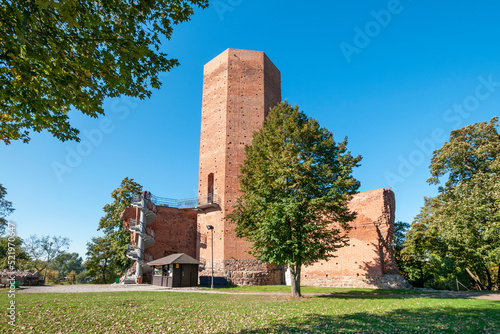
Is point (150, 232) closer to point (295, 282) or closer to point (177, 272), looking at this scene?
point (177, 272)

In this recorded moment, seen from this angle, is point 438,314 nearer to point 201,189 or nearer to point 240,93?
point 201,189

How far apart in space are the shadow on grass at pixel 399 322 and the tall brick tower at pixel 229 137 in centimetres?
1475

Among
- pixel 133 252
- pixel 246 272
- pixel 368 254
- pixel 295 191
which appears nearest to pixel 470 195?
pixel 368 254

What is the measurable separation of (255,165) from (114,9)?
10593mm

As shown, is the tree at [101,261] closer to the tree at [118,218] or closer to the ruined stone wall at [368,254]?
the tree at [118,218]

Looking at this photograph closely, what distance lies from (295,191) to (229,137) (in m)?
12.1

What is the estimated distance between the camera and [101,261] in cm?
3212

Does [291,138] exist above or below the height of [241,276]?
above

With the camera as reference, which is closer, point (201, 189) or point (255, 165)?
point (255, 165)

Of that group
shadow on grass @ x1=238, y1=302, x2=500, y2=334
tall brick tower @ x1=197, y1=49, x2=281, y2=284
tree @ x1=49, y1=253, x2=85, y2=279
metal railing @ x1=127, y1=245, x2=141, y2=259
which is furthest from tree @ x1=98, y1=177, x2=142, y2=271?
tree @ x1=49, y1=253, x2=85, y2=279

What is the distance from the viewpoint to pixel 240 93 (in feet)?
83.9

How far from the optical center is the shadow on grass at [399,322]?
20.1 feet

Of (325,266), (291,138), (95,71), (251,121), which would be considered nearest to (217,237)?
(325,266)

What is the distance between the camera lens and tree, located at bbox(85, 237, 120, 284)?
30.6 m
